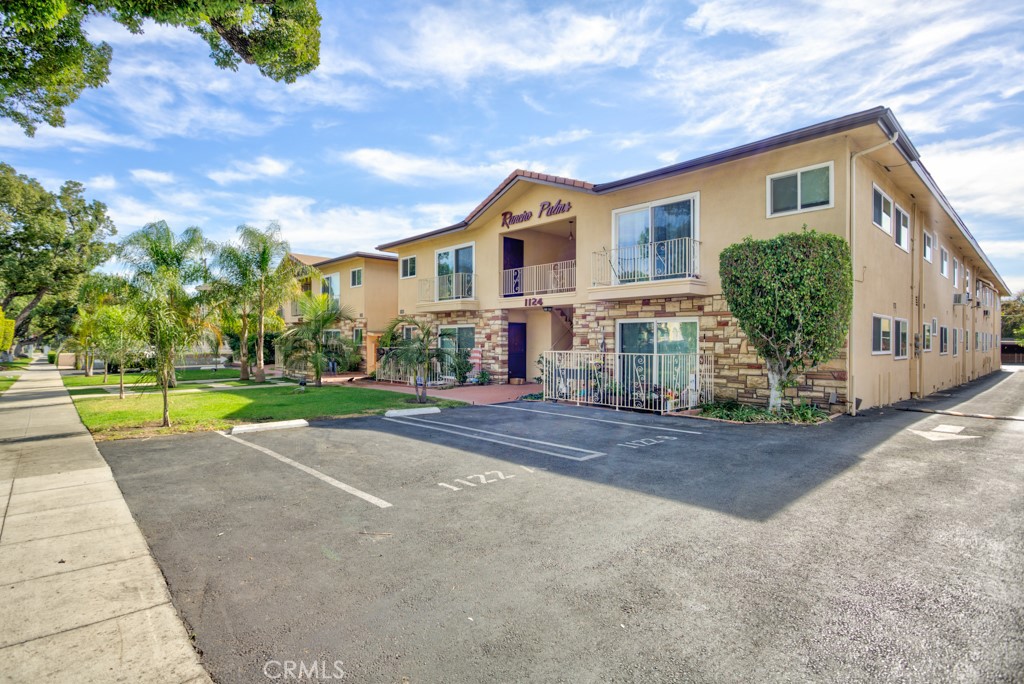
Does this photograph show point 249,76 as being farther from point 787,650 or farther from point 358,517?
point 787,650

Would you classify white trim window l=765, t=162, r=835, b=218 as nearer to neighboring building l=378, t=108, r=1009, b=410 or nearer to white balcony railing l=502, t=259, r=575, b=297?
neighboring building l=378, t=108, r=1009, b=410

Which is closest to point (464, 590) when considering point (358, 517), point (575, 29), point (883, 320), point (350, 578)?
point (350, 578)

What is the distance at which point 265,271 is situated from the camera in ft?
70.1

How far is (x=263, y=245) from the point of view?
21.1 meters

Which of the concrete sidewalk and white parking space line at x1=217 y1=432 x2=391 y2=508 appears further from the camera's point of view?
white parking space line at x1=217 y1=432 x2=391 y2=508

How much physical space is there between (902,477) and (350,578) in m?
6.89

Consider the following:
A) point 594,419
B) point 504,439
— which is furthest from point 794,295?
point 504,439

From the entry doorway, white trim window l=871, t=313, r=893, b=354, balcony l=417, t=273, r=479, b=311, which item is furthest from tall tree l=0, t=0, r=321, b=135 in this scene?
white trim window l=871, t=313, r=893, b=354

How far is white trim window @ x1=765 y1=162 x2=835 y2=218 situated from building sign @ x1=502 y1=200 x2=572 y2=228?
657 cm

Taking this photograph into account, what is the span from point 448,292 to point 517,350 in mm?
4138

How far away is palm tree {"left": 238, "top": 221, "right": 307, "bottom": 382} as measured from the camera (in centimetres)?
2114

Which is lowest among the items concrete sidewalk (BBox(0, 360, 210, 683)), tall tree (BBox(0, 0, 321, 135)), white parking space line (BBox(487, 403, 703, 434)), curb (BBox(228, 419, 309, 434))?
concrete sidewalk (BBox(0, 360, 210, 683))

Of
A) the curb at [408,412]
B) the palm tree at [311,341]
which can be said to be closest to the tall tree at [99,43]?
the curb at [408,412]

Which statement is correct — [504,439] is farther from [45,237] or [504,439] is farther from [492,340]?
[45,237]
